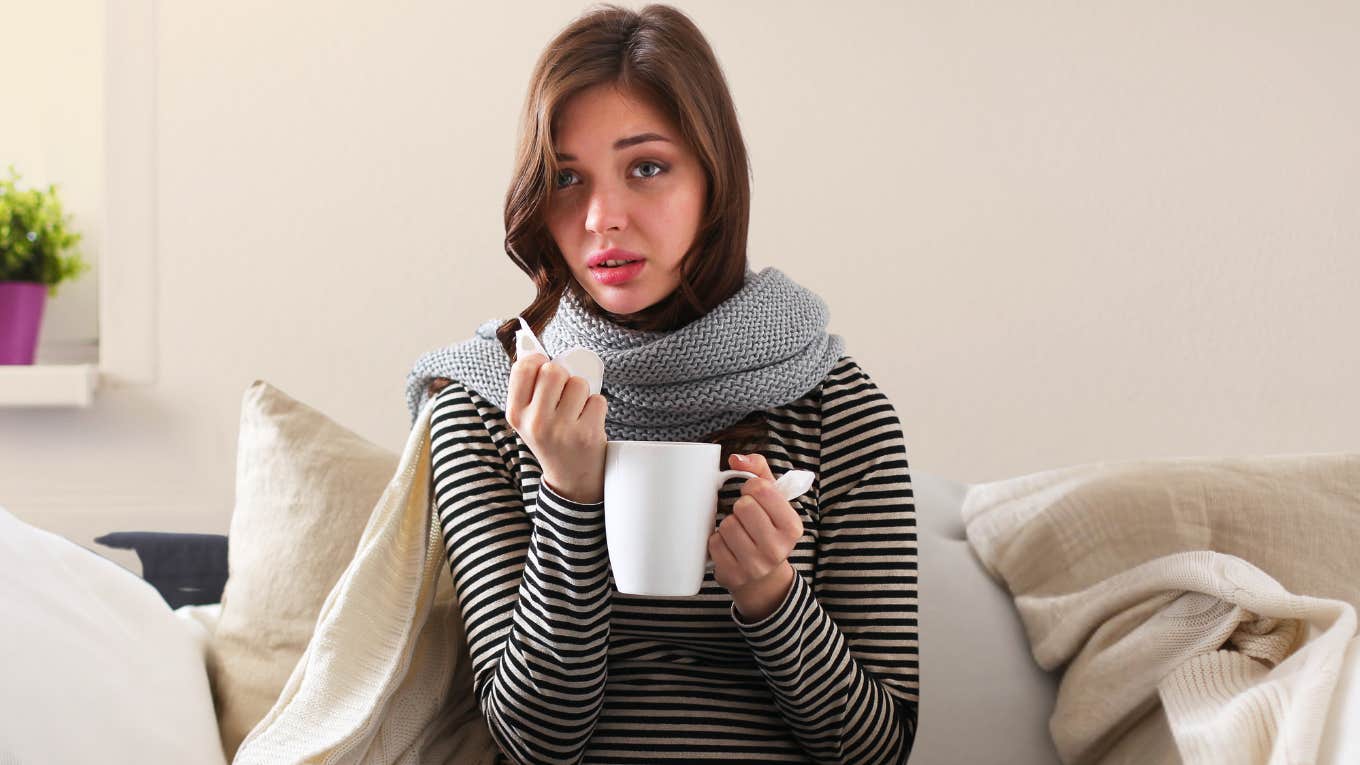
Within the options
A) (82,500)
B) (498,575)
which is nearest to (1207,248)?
(498,575)

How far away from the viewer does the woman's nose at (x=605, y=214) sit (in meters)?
1.03

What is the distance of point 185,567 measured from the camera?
156 centimetres

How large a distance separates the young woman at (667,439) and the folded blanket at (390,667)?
4 cm

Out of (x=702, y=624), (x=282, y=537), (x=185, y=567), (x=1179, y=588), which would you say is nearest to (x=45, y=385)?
(x=185, y=567)

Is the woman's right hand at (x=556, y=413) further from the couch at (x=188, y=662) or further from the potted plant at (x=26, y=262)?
the potted plant at (x=26, y=262)

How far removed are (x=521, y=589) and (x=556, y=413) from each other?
0.71 ft

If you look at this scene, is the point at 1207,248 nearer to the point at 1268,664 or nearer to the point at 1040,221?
the point at 1040,221

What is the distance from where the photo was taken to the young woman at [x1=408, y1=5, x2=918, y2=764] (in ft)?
3.23

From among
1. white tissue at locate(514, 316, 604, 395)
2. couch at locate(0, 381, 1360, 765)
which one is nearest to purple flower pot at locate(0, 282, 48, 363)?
couch at locate(0, 381, 1360, 765)

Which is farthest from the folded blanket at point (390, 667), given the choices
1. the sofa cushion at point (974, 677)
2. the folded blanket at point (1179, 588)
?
the folded blanket at point (1179, 588)

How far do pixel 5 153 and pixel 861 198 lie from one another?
4.52ft

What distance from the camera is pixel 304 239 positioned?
1845mm

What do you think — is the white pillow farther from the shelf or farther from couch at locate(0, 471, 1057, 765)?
the shelf

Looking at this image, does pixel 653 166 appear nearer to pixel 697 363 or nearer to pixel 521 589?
pixel 697 363
